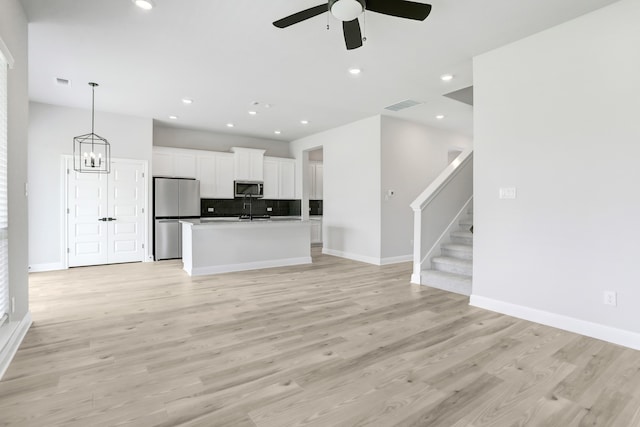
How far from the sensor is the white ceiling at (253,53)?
115 inches

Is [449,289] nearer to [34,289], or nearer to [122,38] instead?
[122,38]

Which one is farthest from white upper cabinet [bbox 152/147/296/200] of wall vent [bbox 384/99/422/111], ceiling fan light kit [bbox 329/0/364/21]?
ceiling fan light kit [bbox 329/0/364/21]

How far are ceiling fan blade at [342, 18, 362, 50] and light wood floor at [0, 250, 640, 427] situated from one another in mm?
2470

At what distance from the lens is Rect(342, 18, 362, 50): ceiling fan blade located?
2.57m

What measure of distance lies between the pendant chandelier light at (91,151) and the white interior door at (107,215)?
9 centimetres

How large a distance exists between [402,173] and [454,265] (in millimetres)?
2490

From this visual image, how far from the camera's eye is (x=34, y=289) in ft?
14.4

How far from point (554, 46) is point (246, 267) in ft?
16.4

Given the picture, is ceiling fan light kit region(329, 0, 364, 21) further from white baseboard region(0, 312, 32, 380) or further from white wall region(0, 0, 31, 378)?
white baseboard region(0, 312, 32, 380)

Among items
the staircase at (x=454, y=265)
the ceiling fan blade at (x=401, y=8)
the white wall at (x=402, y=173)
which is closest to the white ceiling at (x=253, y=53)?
the ceiling fan blade at (x=401, y=8)

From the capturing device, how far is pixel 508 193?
345 centimetres

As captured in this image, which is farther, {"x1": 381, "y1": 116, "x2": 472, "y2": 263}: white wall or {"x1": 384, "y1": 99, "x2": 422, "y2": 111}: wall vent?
{"x1": 381, "y1": 116, "x2": 472, "y2": 263}: white wall

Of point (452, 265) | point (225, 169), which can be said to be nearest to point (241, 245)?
point (225, 169)

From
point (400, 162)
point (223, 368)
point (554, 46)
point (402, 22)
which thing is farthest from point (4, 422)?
point (400, 162)
